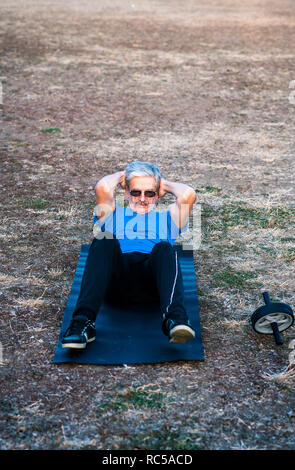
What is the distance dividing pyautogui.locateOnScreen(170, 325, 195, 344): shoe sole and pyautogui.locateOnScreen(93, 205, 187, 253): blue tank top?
3.01ft

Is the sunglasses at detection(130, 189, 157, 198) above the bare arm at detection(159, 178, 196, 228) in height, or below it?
above

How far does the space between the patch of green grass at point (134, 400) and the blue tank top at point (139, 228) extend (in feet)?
4.20

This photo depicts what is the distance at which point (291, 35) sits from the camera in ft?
52.4

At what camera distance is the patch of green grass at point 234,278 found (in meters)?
5.02

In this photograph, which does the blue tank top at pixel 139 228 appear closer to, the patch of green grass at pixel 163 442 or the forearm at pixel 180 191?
the forearm at pixel 180 191

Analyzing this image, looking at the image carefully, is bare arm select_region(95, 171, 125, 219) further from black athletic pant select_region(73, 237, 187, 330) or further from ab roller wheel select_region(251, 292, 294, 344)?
ab roller wheel select_region(251, 292, 294, 344)

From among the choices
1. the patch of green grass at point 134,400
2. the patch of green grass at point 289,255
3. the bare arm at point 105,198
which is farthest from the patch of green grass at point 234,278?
the patch of green grass at point 134,400

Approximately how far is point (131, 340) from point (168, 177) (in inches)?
151

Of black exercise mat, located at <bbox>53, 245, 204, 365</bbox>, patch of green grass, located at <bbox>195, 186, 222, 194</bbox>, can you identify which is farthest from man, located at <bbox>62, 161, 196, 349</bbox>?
patch of green grass, located at <bbox>195, 186, 222, 194</bbox>

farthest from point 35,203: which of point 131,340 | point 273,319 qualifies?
point 273,319

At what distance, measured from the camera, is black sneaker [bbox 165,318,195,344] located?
375 centimetres

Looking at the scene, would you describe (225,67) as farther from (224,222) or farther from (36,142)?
(224,222)

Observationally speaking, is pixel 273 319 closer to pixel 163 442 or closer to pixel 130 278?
pixel 130 278

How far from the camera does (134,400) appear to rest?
3557 mm
